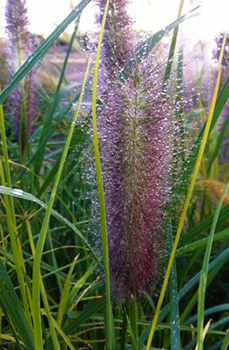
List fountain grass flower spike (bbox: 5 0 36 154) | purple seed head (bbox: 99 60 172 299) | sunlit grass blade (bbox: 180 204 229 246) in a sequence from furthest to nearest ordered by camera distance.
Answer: fountain grass flower spike (bbox: 5 0 36 154)
sunlit grass blade (bbox: 180 204 229 246)
purple seed head (bbox: 99 60 172 299)

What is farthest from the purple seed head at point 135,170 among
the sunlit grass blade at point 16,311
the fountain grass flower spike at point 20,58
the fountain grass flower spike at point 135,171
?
the fountain grass flower spike at point 20,58

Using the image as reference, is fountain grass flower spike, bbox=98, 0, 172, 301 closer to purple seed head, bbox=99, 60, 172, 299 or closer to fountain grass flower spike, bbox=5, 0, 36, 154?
purple seed head, bbox=99, 60, 172, 299

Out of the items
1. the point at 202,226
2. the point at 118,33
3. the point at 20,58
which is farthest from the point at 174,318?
the point at 20,58

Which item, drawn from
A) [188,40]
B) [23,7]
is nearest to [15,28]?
[23,7]

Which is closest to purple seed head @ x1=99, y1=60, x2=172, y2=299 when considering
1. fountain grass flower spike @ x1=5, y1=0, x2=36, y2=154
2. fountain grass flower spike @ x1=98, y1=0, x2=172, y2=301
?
fountain grass flower spike @ x1=98, y1=0, x2=172, y2=301

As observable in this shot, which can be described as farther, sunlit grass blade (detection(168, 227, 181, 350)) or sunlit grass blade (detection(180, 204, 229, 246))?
sunlit grass blade (detection(180, 204, 229, 246))

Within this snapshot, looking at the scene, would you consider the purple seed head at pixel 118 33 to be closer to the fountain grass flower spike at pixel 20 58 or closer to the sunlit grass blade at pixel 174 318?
the sunlit grass blade at pixel 174 318
